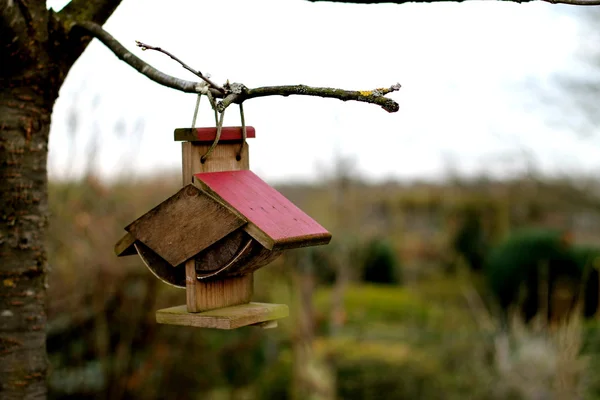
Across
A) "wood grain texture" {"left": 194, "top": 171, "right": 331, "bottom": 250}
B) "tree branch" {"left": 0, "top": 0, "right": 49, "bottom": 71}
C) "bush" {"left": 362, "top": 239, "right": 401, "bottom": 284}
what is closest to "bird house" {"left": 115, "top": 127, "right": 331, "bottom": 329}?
"wood grain texture" {"left": 194, "top": 171, "right": 331, "bottom": 250}

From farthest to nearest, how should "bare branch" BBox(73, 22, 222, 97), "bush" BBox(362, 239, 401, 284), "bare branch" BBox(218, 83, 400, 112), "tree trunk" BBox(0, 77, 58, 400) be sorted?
"bush" BBox(362, 239, 401, 284) → "tree trunk" BBox(0, 77, 58, 400) → "bare branch" BBox(73, 22, 222, 97) → "bare branch" BBox(218, 83, 400, 112)

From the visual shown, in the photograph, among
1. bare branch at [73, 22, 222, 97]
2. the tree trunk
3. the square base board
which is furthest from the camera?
the tree trunk

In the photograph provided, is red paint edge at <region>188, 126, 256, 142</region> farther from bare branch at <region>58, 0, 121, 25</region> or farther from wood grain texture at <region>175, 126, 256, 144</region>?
bare branch at <region>58, 0, 121, 25</region>

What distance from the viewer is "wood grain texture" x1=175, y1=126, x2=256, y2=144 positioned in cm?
169

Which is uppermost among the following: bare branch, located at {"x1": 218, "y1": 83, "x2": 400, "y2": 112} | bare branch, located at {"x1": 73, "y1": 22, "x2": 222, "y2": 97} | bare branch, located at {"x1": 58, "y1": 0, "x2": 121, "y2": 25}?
bare branch, located at {"x1": 58, "y1": 0, "x2": 121, "y2": 25}

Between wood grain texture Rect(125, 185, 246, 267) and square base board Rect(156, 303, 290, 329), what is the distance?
131mm

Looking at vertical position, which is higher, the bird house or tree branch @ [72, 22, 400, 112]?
tree branch @ [72, 22, 400, 112]

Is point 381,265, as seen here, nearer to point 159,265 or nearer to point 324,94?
point 159,265

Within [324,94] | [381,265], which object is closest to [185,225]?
[324,94]

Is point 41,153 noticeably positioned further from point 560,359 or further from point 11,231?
point 560,359

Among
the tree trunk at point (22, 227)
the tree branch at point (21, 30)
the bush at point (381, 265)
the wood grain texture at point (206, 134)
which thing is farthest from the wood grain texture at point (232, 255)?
the bush at point (381, 265)

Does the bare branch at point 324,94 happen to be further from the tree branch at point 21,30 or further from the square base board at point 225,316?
the tree branch at point 21,30

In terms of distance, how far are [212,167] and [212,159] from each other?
0.8 inches

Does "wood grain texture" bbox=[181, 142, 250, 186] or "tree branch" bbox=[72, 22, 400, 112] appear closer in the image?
"tree branch" bbox=[72, 22, 400, 112]
